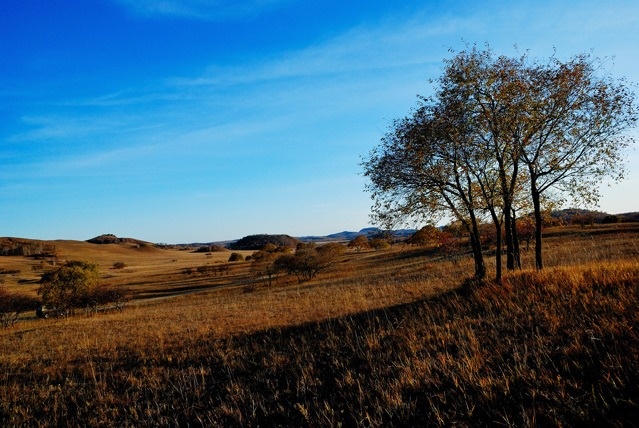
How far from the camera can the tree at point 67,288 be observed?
4112 centimetres

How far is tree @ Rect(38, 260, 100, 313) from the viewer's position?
41125 mm

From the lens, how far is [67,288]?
4262 centimetres

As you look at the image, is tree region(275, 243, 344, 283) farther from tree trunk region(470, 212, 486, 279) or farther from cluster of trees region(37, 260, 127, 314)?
tree trunk region(470, 212, 486, 279)

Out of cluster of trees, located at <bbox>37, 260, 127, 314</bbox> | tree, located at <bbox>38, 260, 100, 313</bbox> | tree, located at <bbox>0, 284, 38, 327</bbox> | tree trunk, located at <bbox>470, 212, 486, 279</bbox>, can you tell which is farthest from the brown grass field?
tree, located at <bbox>38, 260, 100, 313</bbox>

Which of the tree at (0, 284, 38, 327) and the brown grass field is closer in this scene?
the brown grass field

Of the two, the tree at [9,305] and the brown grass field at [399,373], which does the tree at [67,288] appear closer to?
the tree at [9,305]

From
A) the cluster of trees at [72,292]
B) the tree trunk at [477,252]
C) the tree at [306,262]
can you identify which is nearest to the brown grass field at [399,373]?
the tree trunk at [477,252]

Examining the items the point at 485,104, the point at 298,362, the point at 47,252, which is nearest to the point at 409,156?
the point at 485,104

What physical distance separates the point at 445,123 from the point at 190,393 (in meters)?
16.1

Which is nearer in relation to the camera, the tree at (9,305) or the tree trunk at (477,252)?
the tree trunk at (477,252)

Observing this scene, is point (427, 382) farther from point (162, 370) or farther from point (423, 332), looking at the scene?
point (162, 370)

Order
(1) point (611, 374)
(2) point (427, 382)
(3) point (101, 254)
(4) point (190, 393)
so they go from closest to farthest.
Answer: (1) point (611, 374), (2) point (427, 382), (4) point (190, 393), (3) point (101, 254)

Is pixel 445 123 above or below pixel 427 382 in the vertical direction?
above

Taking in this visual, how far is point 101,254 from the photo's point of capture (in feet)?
555
